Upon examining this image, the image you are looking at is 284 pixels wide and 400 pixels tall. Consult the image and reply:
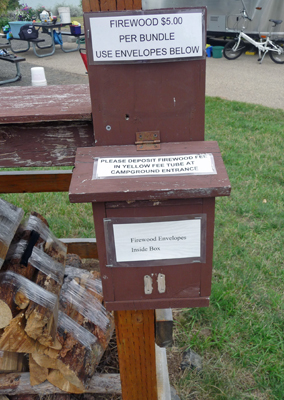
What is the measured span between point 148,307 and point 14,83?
8.35 metres

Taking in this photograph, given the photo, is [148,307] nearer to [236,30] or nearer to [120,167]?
[120,167]

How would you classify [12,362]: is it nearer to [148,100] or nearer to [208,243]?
[208,243]

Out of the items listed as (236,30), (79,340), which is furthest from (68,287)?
(236,30)

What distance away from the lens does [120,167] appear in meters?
0.95

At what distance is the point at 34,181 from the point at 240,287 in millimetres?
1501

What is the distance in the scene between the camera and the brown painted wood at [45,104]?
108 cm

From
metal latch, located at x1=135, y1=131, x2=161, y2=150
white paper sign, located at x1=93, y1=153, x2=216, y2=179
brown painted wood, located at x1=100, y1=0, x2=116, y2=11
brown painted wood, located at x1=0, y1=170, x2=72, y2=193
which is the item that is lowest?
brown painted wood, located at x1=0, y1=170, x2=72, y2=193

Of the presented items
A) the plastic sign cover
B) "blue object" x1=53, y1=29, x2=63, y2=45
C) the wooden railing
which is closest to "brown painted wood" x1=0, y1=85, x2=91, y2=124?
the wooden railing

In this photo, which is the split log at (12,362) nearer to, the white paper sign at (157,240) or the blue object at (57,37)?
the white paper sign at (157,240)

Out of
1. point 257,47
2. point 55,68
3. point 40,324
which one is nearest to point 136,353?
point 40,324

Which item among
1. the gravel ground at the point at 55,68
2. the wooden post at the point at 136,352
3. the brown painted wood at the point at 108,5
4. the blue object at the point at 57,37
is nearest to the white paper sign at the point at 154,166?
the brown painted wood at the point at 108,5

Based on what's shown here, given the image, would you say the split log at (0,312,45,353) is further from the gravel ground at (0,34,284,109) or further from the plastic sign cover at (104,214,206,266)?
the gravel ground at (0,34,284,109)

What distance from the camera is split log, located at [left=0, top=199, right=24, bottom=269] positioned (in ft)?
5.11

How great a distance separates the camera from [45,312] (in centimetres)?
154
